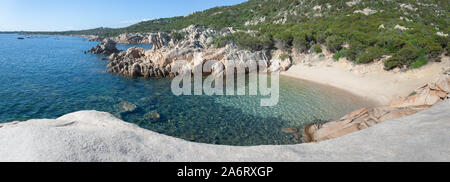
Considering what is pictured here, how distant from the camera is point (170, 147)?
5.91 m

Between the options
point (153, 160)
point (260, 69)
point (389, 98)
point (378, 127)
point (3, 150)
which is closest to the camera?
point (3, 150)

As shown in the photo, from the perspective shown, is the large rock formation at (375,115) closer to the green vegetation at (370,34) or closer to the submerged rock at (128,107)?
the green vegetation at (370,34)

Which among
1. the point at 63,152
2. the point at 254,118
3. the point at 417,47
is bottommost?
the point at 254,118

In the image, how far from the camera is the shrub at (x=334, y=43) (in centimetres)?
2546

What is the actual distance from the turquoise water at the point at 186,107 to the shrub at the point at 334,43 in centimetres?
753

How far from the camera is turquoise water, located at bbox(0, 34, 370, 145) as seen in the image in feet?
41.1

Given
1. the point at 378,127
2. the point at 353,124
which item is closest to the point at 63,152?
the point at 378,127

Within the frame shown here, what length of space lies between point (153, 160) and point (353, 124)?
34.9 ft

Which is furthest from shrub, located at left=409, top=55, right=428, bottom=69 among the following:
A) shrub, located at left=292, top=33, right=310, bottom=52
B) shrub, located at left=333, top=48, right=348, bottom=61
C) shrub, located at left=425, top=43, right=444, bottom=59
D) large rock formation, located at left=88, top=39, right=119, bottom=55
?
large rock formation, located at left=88, top=39, right=119, bottom=55

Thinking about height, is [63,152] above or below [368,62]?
below

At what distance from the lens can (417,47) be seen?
20.7 metres

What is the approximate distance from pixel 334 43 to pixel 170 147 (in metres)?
26.6

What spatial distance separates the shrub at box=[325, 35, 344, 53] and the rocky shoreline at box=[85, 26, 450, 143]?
5293 mm
